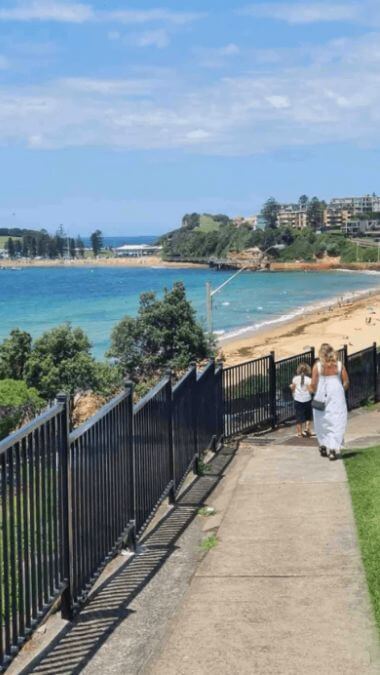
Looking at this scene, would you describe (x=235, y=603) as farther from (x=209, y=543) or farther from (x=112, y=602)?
(x=209, y=543)

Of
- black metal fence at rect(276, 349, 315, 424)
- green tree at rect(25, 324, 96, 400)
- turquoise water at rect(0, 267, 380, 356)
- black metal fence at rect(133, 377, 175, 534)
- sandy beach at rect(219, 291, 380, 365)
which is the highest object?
black metal fence at rect(133, 377, 175, 534)

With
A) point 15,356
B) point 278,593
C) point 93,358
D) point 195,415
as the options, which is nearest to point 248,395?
point 195,415

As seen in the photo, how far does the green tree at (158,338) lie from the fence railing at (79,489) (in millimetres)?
16992

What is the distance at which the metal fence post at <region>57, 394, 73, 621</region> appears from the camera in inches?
202

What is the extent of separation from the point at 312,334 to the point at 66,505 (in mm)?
60623

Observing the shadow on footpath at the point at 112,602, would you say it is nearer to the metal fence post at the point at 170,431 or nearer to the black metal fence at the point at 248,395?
the metal fence post at the point at 170,431

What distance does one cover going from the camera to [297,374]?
13.8 m

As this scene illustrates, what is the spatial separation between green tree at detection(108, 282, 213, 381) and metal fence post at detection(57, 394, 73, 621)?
21.4m

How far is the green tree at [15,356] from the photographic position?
901 inches

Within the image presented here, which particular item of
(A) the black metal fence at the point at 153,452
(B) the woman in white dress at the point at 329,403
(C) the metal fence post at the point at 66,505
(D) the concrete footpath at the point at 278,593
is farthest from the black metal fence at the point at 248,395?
(C) the metal fence post at the point at 66,505

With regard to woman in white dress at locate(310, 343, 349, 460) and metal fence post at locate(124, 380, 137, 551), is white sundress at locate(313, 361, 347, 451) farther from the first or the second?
metal fence post at locate(124, 380, 137, 551)

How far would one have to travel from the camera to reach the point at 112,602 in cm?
579

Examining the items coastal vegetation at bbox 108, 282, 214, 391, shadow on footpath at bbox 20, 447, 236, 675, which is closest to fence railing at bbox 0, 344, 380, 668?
shadow on footpath at bbox 20, 447, 236, 675

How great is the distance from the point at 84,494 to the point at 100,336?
64880 mm
